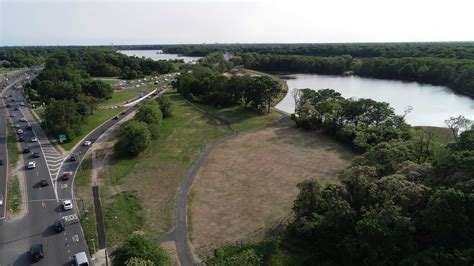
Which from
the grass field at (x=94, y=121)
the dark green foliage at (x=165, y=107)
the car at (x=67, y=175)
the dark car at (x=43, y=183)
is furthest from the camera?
the dark green foliage at (x=165, y=107)

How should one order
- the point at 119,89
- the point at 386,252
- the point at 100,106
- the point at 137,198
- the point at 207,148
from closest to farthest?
the point at 386,252, the point at 137,198, the point at 207,148, the point at 100,106, the point at 119,89

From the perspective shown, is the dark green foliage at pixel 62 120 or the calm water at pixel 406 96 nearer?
the dark green foliage at pixel 62 120

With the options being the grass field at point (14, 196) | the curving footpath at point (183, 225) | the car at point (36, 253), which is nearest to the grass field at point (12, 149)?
the grass field at point (14, 196)

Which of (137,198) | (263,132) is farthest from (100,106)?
(137,198)

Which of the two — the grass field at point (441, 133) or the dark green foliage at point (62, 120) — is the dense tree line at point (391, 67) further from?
the dark green foliage at point (62, 120)

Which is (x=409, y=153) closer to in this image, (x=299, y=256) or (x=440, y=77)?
(x=299, y=256)

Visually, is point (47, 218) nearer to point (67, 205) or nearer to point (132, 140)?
point (67, 205)
